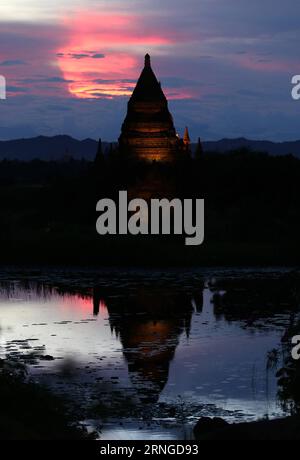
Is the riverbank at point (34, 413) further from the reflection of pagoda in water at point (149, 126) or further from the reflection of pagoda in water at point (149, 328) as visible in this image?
the reflection of pagoda in water at point (149, 126)

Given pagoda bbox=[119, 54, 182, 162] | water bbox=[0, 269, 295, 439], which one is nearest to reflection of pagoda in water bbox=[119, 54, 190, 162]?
pagoda bbox=[119, 54, 182, 162]

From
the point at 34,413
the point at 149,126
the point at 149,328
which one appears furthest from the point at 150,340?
the point at 149,126

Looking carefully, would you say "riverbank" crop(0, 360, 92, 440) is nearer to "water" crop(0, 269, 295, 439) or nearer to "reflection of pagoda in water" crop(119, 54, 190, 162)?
"water" crop(0, 269, 295, 439)

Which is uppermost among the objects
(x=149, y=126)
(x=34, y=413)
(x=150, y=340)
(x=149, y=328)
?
(x=149, y=126)

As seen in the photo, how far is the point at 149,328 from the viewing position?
2827 centimetres

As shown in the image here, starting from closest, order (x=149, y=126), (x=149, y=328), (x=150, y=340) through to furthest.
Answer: (x=150, y=340), (x=149, y=328), (x=149, y=126)

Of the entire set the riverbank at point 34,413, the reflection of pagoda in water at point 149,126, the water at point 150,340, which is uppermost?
the reflection of pagoda in water at point 149,126

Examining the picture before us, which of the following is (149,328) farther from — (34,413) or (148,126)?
(148,126)

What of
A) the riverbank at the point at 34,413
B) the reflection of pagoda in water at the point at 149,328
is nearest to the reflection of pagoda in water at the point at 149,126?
the reflection of pagoda in water at the point at 149,328

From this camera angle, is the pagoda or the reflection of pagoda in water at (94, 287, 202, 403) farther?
the pagoda

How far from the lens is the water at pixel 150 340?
61.5ft

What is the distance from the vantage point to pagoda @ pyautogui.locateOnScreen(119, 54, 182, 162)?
6544 cm

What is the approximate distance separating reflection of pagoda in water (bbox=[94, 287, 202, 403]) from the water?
0.9 inches

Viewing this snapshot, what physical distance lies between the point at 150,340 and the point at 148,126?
4040cm
